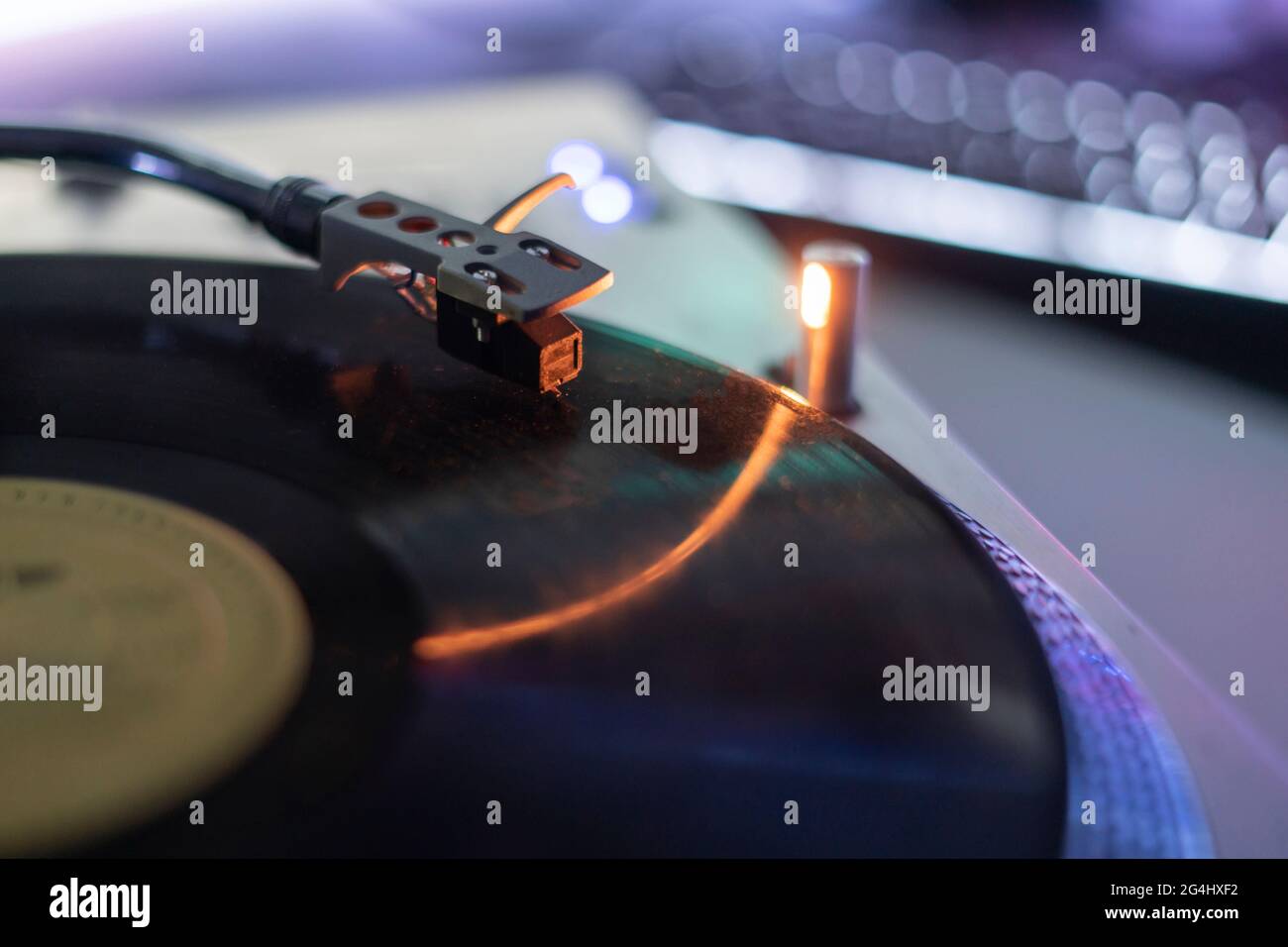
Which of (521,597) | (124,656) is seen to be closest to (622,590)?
(521,597)

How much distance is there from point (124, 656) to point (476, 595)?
0.12 meters

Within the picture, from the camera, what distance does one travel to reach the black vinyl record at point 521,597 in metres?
0.37

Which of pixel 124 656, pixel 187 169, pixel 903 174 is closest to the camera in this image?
pixel 124 656

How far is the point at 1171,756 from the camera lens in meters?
0.42

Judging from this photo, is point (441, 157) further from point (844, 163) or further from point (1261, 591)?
point (1261, 591)

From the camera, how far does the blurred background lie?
2.47 ft

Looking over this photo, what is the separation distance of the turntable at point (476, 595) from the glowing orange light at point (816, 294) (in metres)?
0.13

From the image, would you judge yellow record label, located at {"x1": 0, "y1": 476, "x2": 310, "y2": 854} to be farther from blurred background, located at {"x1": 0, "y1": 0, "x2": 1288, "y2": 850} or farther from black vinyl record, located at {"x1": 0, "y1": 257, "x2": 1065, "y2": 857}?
blurred background, located at {"x1": 0, "y1": 0, "x2": 1288, "y2": 850}

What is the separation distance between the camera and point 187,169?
2.01ft

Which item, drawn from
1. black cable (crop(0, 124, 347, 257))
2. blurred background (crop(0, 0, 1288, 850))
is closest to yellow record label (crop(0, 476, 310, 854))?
black cable (crop(0, 124, 347, 257))

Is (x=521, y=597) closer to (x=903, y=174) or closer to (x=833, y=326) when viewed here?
(x=833, y=326)

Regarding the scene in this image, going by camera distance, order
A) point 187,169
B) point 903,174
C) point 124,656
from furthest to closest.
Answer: point 903,174
point 187,169
point 124,656

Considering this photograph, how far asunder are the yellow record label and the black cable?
0.14 metres
